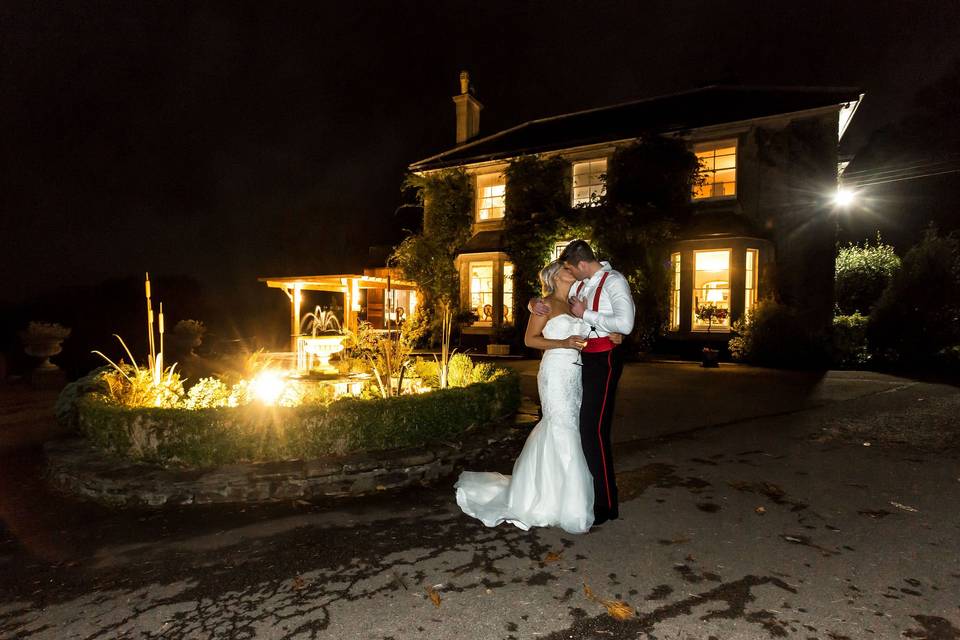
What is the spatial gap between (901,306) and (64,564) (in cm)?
1580

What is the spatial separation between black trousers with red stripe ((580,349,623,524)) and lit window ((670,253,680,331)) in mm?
12009

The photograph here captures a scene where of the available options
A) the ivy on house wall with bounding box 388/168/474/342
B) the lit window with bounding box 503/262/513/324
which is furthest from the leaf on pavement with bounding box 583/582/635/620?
the ivy on house wall with bounding box 388/168/474/342

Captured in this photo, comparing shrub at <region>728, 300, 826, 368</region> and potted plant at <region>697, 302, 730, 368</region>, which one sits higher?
potted plant at <region>697, 302, 730, 368</region>

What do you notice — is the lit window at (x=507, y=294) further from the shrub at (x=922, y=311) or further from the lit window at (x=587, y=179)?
the shrub at (x=922, y=311)

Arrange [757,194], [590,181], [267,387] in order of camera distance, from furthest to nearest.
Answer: [590,181] → [757,194] → [267,387]

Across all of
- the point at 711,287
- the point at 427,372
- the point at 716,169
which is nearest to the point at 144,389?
the point at 427,372

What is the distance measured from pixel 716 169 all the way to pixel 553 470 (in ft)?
46.6

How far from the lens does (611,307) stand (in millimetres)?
3551

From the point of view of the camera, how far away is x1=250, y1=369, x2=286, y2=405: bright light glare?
5.51m

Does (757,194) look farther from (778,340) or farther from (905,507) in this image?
(905,507)

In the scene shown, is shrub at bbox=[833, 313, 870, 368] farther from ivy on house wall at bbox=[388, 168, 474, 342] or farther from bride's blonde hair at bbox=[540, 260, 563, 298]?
bride's blonde hair at bbox=[540, 260, 563, 298]

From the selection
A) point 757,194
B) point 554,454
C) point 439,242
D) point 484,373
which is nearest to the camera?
point 554,454

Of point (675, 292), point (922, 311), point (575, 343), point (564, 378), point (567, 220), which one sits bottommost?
point (564, 378)

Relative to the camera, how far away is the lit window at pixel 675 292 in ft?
48.2
